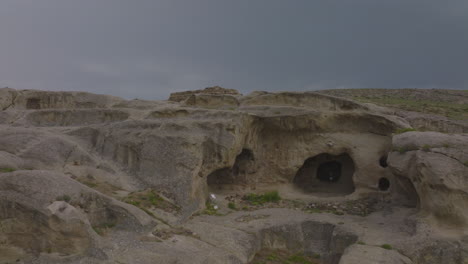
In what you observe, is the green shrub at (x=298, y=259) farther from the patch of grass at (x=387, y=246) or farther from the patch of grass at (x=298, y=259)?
the patch of grass at (x=387, y=246)

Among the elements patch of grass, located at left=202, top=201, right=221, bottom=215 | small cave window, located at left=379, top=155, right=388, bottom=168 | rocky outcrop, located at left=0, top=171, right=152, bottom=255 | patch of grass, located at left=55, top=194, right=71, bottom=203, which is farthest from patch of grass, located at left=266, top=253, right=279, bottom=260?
small cave window, located at left=379, top=155, right=388, bottom=168

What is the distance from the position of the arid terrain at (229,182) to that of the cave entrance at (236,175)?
0.18 ft

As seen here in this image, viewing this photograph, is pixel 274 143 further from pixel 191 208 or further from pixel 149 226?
pixel 149 226

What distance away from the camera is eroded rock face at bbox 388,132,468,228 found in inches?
490

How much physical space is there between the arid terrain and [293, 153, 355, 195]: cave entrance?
78 mm

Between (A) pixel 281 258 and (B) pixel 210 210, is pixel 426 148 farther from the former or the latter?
(B) pixel 210 210

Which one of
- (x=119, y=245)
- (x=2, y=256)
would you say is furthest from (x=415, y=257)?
(x=2, y=256)

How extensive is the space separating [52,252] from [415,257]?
10581 millimetres

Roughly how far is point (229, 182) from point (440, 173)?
1028 cm

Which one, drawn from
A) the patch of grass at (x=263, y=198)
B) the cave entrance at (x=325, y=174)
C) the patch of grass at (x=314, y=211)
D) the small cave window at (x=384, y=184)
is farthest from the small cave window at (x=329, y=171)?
the patch of grass at (x=314, y=211)

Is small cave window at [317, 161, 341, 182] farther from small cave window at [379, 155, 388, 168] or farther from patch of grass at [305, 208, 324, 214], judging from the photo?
patch of grass at [305, 208, 324, 214]

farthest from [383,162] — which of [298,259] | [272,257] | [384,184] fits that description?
[272,257]

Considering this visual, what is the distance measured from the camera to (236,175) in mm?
19750

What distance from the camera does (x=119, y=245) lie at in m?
10.3
